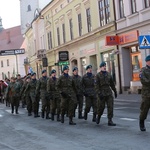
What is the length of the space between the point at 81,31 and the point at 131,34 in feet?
30.6

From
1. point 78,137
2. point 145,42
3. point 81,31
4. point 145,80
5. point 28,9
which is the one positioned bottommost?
point 78,137

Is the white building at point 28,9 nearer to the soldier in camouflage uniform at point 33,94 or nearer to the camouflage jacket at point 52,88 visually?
the soldier in camouflage uniform at point 33,94

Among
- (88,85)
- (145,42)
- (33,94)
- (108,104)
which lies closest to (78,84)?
(88,85)

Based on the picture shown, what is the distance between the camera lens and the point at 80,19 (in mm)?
33688

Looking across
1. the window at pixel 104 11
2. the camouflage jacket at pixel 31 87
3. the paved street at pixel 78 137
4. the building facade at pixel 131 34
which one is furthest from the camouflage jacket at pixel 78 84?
the window at pixel 104 11

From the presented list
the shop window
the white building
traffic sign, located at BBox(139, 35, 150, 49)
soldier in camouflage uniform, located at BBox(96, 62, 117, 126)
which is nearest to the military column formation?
soldier in camouflage uniform, located at BBox(96, 62, 117, 126)

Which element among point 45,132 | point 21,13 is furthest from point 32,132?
point 21,13

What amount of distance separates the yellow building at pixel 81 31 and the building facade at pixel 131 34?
2.77 ft

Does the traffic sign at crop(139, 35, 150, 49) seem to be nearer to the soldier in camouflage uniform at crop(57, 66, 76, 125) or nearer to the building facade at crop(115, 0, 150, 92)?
the building facade at crop(115, 0, 150, 92)

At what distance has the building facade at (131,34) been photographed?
23516 mm

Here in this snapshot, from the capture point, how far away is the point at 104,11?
2864 centimetres

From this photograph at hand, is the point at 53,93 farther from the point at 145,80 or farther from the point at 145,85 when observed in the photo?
the point at 145,80

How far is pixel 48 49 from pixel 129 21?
21.3m

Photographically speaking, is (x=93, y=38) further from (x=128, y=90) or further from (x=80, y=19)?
(x=128, y=90)
